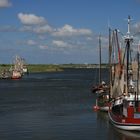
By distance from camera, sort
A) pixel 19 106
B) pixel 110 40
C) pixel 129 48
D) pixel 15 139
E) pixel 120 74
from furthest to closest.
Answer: pixel 19 106
pixel 110 40
pixel 120 74
pixel 129 48
pixel 15 139

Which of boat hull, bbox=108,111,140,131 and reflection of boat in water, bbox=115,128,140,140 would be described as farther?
boat hull, bbox=108,111,140,131

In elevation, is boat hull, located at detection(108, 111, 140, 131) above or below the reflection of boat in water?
above

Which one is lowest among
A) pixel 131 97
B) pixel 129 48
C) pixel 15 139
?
pixel 15 139

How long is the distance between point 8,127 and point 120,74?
70.2 ft

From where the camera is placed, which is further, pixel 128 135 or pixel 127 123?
pixel 127 123

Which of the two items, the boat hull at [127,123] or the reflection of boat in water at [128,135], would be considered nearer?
the reflection of boat in water at [128,135]

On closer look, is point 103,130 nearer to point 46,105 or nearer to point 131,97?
point 131,97

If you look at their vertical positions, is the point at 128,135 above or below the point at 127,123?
below

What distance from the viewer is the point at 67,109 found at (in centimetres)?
8169

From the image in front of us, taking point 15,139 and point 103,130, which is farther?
point 103,130

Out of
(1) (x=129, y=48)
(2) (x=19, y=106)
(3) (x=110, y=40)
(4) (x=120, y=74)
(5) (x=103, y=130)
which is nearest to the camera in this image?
(5) (x=103, y=130)

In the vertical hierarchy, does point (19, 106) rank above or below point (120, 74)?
below

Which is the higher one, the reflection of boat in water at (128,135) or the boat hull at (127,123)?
the boat hull at (127,123)

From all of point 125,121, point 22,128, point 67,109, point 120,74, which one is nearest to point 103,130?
point 125,121
